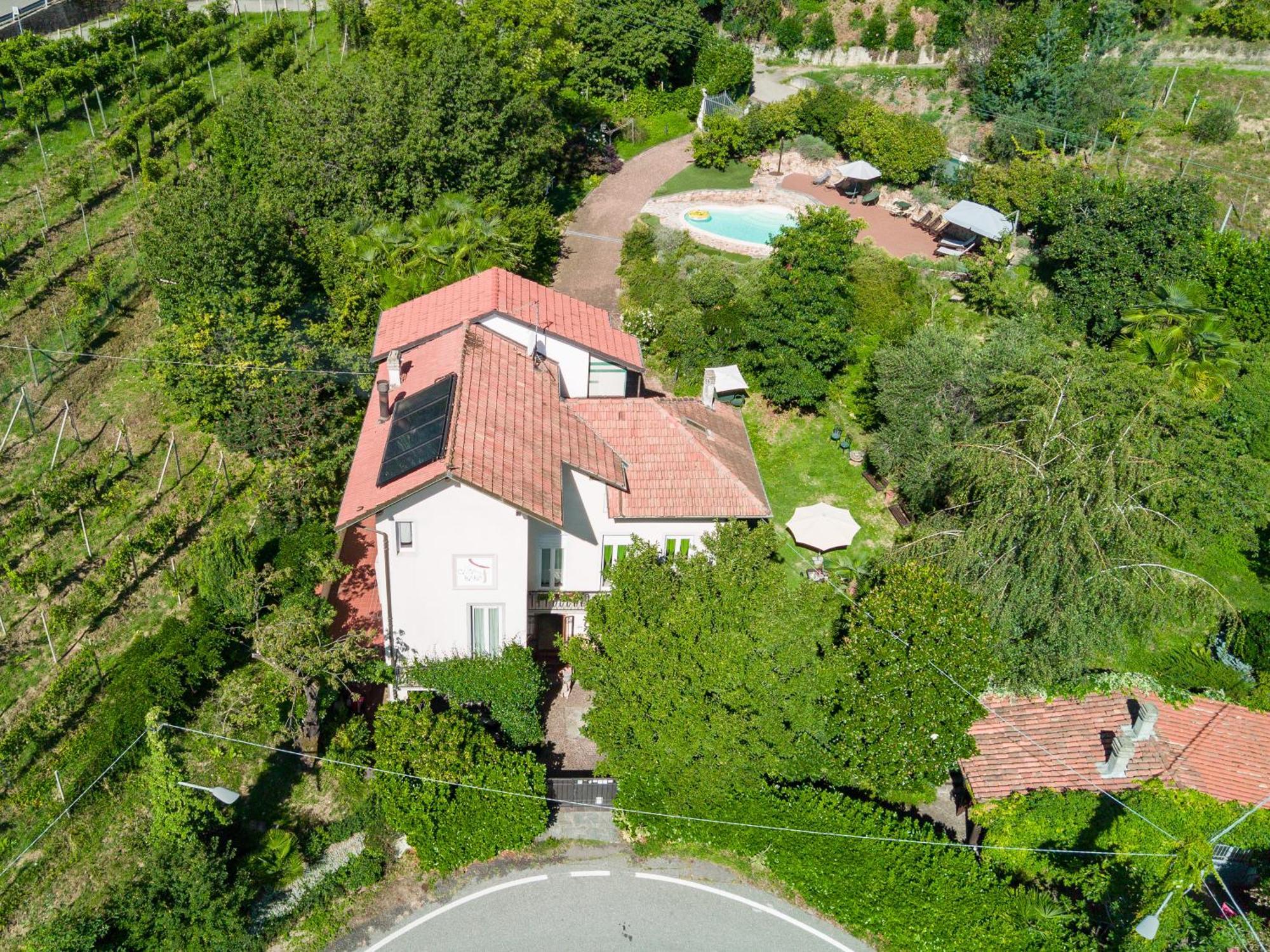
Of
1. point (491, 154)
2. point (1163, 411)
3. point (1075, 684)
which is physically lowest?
point (1075, 684)

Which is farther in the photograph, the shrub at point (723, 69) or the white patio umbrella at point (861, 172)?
the shrub at point (723, 69)

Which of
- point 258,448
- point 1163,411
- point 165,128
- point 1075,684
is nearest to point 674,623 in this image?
point 1075,684

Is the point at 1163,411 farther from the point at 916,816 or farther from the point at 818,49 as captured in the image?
the point at 818,49

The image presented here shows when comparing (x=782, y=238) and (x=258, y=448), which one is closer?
(x=258, y=448)

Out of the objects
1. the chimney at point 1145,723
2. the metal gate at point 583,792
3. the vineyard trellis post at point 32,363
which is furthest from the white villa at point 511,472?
the vineyard trellis post at point 32,363

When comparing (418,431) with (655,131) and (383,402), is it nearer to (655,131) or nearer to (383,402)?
(383,402)

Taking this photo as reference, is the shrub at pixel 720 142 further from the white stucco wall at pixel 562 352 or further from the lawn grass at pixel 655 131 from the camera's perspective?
the white stucco wall at pixel 562 352

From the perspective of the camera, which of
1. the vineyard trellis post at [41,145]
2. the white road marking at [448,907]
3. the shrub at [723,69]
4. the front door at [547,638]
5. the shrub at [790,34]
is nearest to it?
the white road marking at [448,907]

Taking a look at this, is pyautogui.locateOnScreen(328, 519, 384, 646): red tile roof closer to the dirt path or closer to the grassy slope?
the grassy slope
